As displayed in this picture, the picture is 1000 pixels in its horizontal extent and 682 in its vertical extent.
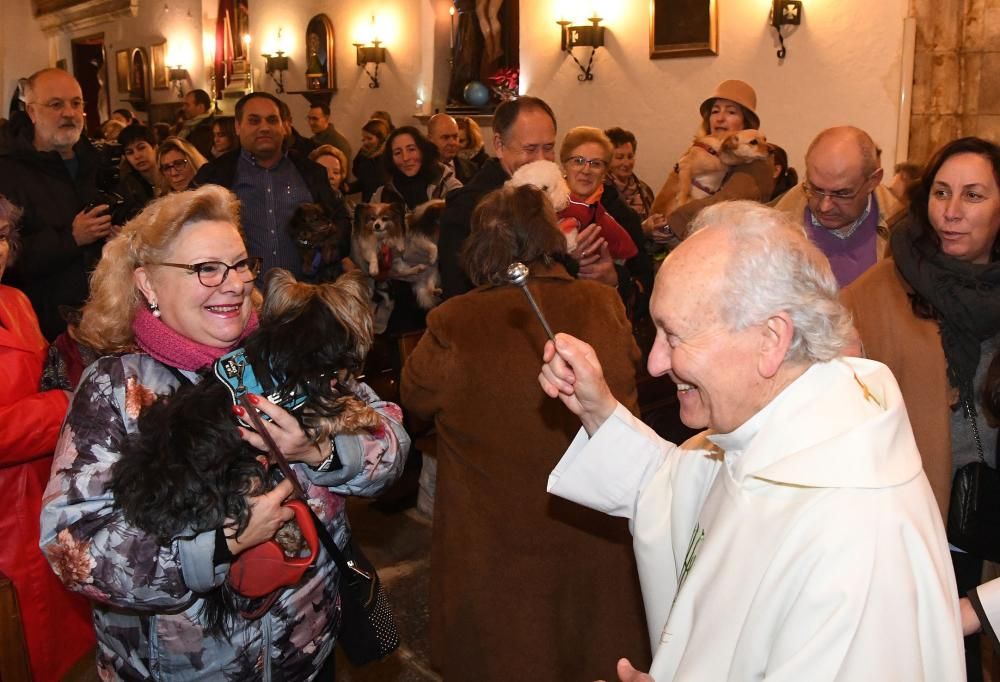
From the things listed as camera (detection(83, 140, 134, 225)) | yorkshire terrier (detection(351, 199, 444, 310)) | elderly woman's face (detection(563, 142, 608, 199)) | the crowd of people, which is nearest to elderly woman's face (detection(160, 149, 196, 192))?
camera (detection(83, 140, 134, 225))

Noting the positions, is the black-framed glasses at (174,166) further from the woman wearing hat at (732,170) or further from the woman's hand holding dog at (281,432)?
the woman's hand holding dog at (281,432)

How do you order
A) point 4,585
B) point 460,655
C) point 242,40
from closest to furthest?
point 4,585, point 460,655, point 242,40

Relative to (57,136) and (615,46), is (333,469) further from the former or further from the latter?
(615,46)

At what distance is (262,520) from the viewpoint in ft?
5.80

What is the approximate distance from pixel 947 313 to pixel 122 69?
18.3 meters

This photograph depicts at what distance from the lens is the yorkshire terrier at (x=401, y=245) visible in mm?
5207

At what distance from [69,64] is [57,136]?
1756 cm

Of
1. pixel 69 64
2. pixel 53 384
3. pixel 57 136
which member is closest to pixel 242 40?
pixel 69 64

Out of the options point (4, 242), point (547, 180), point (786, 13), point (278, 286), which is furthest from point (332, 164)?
point (278, 286)

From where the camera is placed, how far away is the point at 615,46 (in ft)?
27.8

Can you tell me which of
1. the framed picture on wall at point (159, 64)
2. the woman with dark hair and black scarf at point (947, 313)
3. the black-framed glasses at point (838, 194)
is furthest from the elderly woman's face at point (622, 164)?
the framed picture on wall at point (159, 64)

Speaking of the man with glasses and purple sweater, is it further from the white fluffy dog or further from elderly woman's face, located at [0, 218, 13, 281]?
elderly woman's face, located at [0, 218, 13, 281]

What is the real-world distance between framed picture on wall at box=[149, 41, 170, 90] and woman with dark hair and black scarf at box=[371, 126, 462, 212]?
12607mm

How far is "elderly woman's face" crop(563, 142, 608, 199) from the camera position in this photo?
4.15 metres
